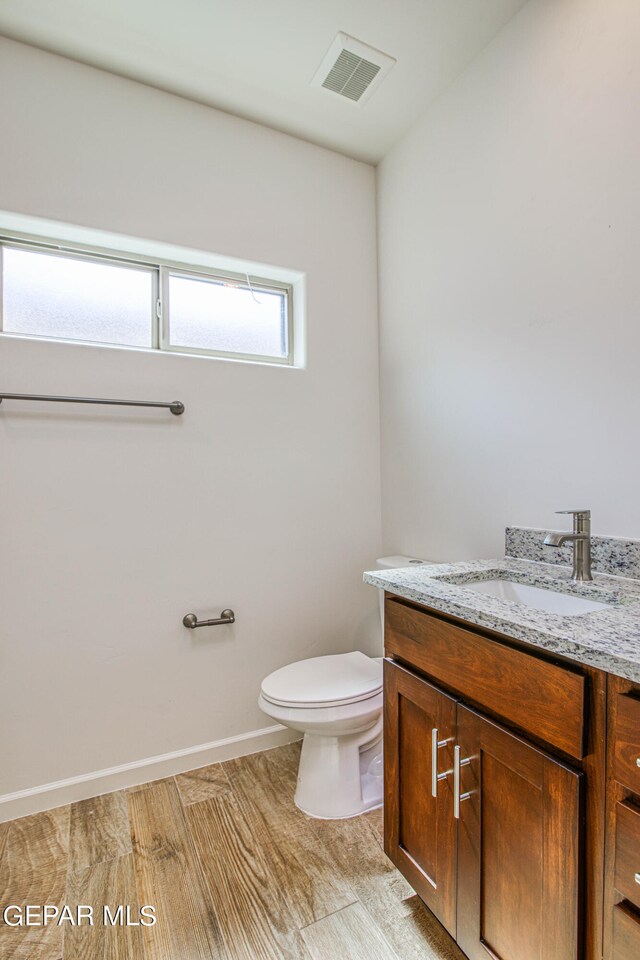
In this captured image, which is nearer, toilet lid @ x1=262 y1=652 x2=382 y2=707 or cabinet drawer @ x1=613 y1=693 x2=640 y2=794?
cabinet drawer @ x1=613 y1=693 x2=640 y2=794

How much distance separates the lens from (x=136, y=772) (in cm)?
175

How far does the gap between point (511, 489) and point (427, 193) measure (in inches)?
48.4

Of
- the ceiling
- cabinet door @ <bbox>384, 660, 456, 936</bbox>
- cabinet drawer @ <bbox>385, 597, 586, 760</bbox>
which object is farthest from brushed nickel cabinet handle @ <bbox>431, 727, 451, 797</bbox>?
the ceiling

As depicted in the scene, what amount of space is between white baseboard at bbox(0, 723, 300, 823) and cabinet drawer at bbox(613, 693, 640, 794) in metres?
1.56

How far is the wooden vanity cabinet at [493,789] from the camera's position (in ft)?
2.51

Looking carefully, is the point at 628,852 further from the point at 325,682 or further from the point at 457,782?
the point at 325,682

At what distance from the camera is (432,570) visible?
4.49 feet

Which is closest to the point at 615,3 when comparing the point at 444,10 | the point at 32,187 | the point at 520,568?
the point at 444,10

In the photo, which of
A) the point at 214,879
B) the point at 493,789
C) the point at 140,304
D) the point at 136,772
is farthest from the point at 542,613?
the point at 140,304

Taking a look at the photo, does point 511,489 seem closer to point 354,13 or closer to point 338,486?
point 338,486

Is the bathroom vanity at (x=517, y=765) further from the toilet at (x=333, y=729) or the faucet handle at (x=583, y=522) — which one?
the toilet at (x=333, y=729)

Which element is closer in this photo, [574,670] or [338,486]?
[574,670]
